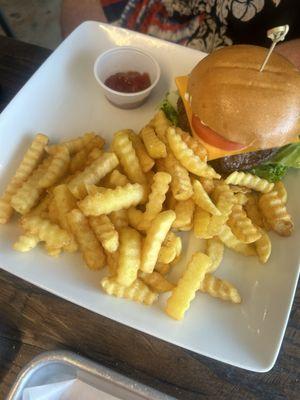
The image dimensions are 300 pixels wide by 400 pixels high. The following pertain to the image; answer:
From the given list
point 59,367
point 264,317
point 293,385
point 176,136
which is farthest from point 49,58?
point 293,385

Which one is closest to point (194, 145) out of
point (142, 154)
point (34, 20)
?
point (142, 154)

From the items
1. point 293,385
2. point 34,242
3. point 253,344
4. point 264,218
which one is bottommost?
point 293,385

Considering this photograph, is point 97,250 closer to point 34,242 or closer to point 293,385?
point 34,242

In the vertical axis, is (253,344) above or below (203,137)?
below

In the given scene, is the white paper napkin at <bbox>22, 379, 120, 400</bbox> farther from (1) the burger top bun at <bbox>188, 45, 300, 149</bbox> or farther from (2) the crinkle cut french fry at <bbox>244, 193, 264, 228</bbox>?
(1) the burger top bun at <bbox>188, 45, 300, 149</bbox>

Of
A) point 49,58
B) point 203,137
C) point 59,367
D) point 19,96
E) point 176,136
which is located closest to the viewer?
point 59,367

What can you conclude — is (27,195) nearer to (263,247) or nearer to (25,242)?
(25,242)
